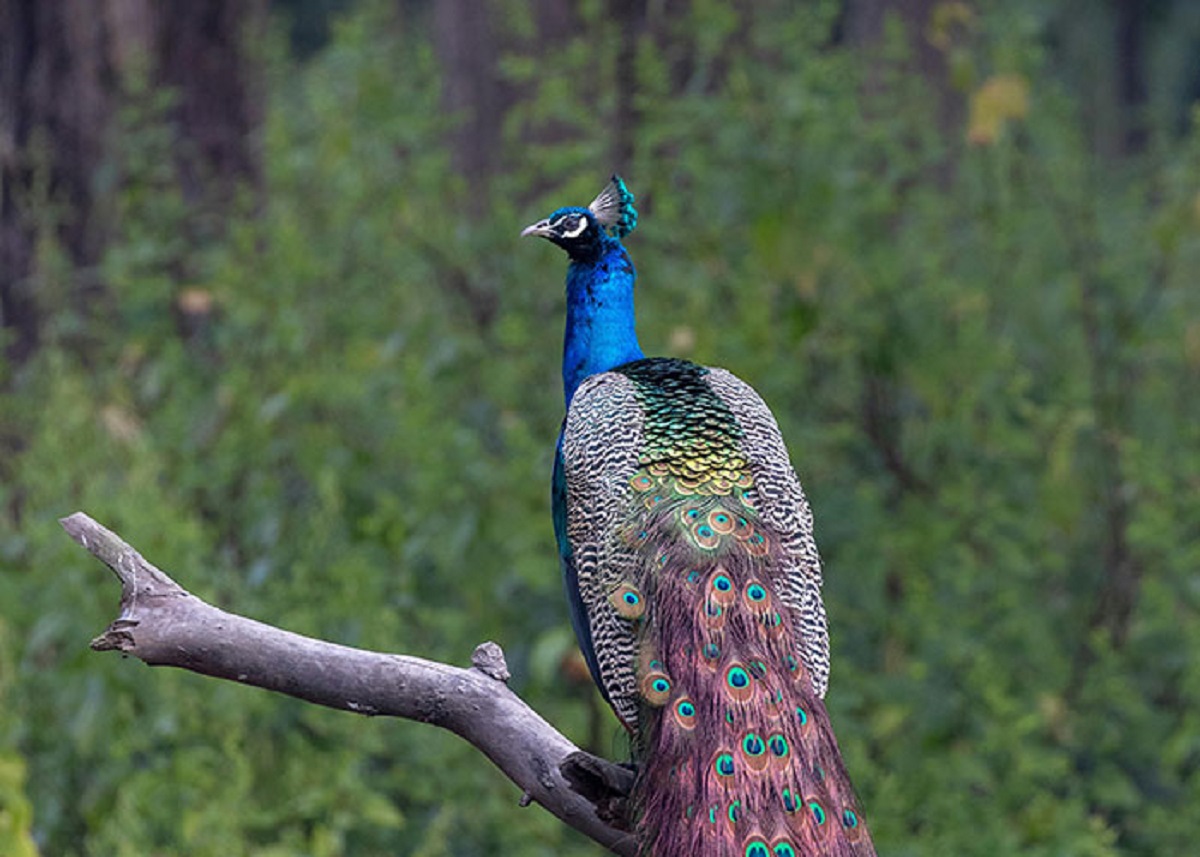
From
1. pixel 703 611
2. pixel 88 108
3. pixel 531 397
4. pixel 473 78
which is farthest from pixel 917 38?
pixel 703 611

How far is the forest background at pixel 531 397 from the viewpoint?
4.82 meters

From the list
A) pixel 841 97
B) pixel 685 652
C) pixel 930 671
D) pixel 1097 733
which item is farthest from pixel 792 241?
pixel 685 652

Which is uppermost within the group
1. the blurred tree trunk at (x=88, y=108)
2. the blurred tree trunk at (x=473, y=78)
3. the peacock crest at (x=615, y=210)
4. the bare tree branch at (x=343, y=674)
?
the blurred tree trunk at (x=473, y=78)

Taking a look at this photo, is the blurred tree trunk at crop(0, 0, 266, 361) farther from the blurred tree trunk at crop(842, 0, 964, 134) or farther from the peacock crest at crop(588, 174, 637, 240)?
the peacock crest at crop(588, 174, 637, 240)

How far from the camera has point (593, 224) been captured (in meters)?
4.12

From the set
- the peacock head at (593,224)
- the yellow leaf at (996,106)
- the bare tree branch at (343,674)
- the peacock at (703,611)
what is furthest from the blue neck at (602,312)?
the yellow leaf at (996,106)

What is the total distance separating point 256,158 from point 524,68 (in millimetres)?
1787

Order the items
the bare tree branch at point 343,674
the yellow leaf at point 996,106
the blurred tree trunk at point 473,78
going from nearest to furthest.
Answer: the bare tree branch at point 343,674
the yellow leaf at point 996,106
the blurred tree trunk at point 473,78

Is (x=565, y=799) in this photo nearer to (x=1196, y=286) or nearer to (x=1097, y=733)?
(x=1097, y=733)

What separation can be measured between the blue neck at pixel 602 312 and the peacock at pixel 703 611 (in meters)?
0.28

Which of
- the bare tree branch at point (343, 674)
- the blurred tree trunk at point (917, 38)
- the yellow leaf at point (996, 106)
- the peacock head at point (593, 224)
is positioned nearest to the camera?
the bare tree branch at point (343, 674)

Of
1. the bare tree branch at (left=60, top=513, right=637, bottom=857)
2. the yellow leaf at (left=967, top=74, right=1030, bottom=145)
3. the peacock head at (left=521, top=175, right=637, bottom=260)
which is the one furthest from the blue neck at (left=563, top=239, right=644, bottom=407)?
the yellow leaf at (left=967, top=74, right=1030, bottom=145)

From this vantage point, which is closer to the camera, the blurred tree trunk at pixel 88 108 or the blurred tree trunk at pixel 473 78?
the blurred tree trunk at pixel 88 108

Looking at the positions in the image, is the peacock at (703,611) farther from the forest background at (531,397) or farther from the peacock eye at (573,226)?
the forest background at (531,397)
